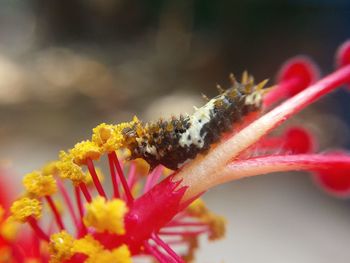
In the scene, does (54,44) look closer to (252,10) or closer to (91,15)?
(91,15)

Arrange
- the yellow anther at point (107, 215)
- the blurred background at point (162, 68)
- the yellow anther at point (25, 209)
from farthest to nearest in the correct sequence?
the blurred background at point (162, 68) < the yellow anther at point (25, 209) < the yellow anther at point (107, 215)

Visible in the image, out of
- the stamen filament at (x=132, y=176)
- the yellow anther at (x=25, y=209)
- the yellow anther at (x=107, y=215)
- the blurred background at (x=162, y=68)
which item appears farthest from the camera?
the blurred background at (x=162, y=68)

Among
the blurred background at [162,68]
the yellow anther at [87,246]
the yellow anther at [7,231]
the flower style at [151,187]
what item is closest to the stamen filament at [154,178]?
the flower style at [151,187]

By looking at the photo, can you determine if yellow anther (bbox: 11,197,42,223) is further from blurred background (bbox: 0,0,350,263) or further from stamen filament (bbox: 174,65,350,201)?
blurred background (bbox: 0,0,350,263)

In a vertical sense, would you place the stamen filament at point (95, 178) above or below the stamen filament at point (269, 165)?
above

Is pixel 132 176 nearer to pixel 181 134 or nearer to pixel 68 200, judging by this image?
pixel 68 200

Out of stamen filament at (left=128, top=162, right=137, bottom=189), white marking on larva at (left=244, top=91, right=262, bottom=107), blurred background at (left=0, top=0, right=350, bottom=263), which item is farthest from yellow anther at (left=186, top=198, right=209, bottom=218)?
blurred background at (left=0, top=0, right=350, bottom=263)

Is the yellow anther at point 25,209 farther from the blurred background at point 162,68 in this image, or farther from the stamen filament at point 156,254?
the blurred background at point 162,68

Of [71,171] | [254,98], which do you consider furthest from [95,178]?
[254,98]
